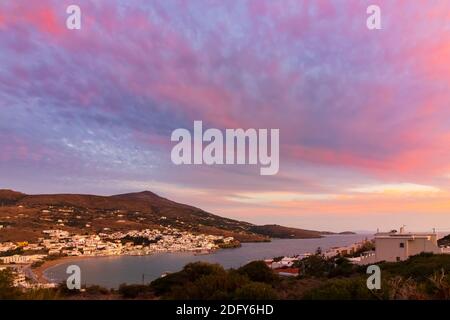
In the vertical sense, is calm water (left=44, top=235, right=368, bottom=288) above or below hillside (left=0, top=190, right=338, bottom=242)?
below

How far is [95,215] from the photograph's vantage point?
14062 cm

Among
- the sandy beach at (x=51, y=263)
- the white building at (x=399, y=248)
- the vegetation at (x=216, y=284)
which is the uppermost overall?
the vegetation at (x=216, y=284)

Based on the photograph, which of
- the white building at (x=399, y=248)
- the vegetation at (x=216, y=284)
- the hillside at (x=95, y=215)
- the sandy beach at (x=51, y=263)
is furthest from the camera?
the hillside at (x=95, y=215)

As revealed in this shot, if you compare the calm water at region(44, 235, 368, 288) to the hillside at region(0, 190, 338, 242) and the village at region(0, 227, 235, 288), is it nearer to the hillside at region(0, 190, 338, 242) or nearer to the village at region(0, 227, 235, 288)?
the village at region(0, 227, 235, 288)

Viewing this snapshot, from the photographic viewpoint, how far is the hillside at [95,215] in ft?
362

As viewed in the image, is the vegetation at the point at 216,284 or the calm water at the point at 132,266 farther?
the calm water at the point at 132,266

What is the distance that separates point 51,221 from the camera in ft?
385

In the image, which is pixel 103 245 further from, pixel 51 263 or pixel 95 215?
pixel 95 215

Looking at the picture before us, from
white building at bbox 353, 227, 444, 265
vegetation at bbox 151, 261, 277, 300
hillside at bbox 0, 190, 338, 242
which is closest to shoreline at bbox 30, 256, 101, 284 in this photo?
hillside at bbox 0, 190, 338, 242

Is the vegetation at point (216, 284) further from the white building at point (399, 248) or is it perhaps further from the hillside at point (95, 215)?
the hillside at point (95, 215)

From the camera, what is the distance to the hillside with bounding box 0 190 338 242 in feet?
362

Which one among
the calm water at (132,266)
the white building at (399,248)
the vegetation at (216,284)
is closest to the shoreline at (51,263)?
the calm water at (132,266)
